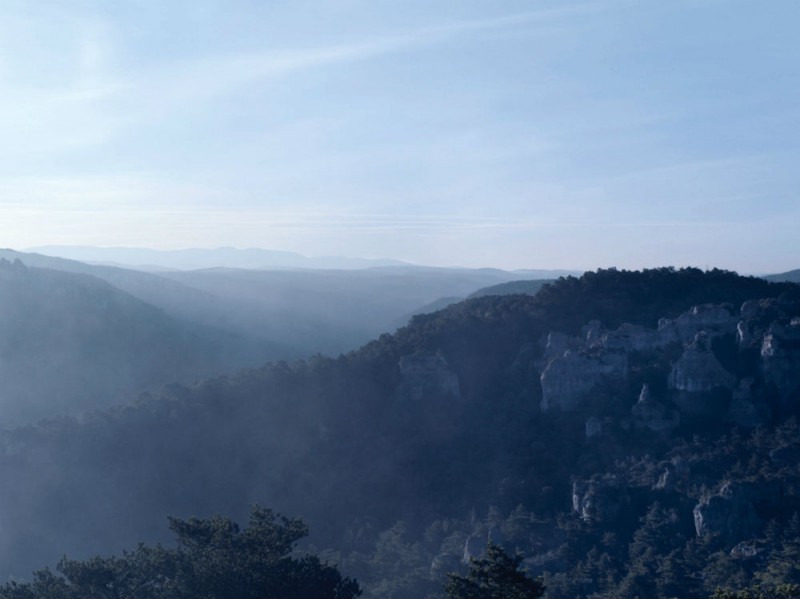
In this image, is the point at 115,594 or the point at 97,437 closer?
the point at 115,594

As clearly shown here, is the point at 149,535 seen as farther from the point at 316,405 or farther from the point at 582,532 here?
the point at 582,532

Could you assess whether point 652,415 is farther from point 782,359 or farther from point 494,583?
point 494,583

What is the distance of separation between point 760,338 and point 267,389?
69.5ft

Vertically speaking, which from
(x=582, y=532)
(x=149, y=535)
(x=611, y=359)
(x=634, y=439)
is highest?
(x=611, y=359)

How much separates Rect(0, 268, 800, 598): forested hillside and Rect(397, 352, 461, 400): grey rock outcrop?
3.9 inches

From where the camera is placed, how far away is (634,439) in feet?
105

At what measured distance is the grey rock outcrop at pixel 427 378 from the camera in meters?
37.7

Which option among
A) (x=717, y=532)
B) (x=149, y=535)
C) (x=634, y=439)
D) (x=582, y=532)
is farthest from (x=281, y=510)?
(x=717, y=532)

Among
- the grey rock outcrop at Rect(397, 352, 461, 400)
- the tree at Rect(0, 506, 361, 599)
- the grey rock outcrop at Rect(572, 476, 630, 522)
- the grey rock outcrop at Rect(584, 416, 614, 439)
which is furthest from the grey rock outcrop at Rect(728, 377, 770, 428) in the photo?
the tree at Rect(0, 506, 361, 599)

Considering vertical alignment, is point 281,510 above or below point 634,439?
below

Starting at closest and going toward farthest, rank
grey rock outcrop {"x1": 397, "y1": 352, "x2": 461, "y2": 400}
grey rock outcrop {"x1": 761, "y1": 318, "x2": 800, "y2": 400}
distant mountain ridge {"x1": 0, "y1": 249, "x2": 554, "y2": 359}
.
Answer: grey rock outcrop {"x1": 761, "y1": 318, "x2": 800, "y2": 400}
grey rock outcrop {"x1": 397, "y1": 352, "x2": 461, "y2": 400}
distant mountain ridge {"x1": 0, "y1": 249, "x2": 554, "y2": 359}

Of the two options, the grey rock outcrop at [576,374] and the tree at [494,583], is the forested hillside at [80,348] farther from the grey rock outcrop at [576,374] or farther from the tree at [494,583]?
the tree at [494,583]

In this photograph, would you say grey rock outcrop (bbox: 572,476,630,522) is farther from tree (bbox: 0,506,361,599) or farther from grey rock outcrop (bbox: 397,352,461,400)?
tree (bbox: 0,506,361,599)

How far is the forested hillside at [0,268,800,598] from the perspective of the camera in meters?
25.6
